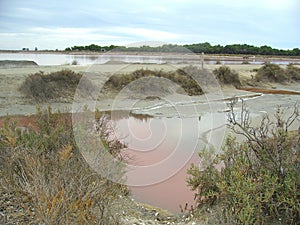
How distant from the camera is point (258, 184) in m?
4.68

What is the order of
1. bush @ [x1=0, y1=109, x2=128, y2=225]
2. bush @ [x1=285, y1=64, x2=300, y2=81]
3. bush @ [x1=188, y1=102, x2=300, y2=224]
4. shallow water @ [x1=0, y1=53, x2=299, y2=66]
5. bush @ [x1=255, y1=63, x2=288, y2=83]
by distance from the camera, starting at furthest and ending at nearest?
bush @ [x1=285, y1=64, x2=300, y2=81] < bush @ [x1=255, y1=63, x2=288, y2=83] < shallow water @ [x1=0, y1=53, x2=299, y2=66] < bush @ [x1=188, y1=102, x2=300, y2=224] < bush @ [x1=0, y1=109, x2=128, y2=225]

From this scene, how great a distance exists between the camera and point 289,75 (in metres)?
30.0

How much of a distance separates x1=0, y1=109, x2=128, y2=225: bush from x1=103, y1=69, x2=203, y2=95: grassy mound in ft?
30.6

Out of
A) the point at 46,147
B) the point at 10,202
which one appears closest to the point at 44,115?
the point at 46,147

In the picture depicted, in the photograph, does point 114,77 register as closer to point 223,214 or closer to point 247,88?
point 247,88

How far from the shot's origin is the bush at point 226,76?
959 inches

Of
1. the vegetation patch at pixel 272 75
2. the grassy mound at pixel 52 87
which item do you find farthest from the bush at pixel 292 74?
the grassy mound at pixel 52 87

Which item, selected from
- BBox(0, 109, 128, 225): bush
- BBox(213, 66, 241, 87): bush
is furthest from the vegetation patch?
BBox(0, 109, 128, 225): bush

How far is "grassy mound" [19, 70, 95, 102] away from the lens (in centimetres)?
1628

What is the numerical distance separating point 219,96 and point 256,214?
48.6 ft

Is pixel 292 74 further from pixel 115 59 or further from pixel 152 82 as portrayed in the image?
pixel 115 59

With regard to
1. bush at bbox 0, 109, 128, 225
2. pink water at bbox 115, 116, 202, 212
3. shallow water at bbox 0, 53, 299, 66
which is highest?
shallow water at bbox 0, 53, 299, 66

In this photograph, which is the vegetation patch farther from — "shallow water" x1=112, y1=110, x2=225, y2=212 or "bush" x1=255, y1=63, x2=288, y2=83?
"shallow water" x1=112, y1=110, x2=225, y2=212

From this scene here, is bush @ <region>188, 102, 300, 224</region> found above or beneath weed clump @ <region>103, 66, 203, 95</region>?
beneath
